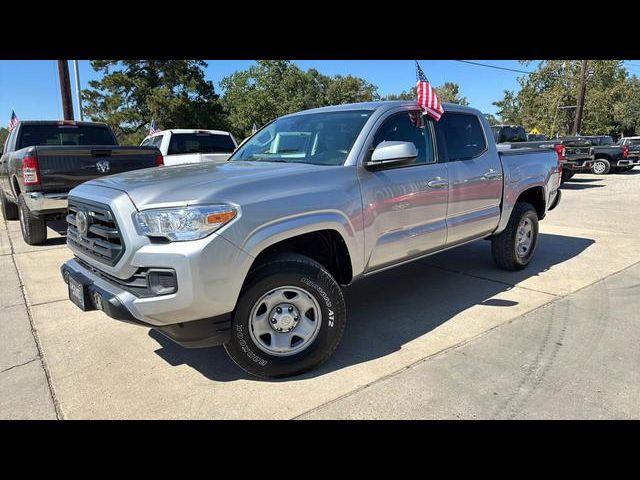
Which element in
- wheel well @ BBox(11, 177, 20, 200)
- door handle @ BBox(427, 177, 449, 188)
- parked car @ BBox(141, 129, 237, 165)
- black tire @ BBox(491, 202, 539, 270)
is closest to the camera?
door handle @ BBox(427, 177, 449, 188)

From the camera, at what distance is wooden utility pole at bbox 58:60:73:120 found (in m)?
13.5

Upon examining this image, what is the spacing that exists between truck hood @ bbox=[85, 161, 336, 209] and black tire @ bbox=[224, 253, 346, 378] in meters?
0.50

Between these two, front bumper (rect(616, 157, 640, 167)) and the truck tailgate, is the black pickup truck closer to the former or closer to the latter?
the truck tailgate

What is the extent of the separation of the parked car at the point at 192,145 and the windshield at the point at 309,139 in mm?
5644

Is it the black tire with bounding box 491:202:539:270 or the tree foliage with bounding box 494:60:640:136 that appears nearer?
the black tire with bounding box 491:202:539:270

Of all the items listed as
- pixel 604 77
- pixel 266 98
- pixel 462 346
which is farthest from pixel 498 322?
pixel 604 77

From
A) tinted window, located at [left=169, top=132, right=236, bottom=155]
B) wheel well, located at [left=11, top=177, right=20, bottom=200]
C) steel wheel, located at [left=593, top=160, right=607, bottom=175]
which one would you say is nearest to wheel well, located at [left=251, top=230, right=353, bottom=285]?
wheel well, located at [left=11, top=177, right=20, bottom=200]

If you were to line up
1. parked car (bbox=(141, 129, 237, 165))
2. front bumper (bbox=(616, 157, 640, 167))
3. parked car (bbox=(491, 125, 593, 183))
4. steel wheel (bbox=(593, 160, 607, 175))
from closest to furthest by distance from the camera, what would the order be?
parked car (bbox=(141, 129, 237, 165))
parked car (bbox=(491, 125, 593, 183))
front bumper (bbox=(616, 157, 640, 167))
steel wheel (bbox=(593, 160, 607, 175))

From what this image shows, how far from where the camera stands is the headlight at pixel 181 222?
2.69 meters

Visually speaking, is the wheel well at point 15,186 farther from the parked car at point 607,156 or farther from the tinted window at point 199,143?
the parked car at point 607,156

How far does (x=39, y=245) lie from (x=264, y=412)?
6338mm

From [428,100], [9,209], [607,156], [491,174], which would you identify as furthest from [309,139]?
[607,156]

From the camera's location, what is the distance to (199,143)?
1074cm
